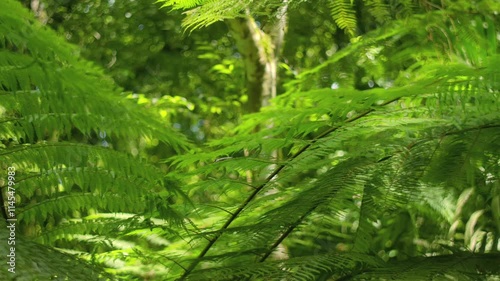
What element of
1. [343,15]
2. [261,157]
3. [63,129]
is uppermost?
[343,15]

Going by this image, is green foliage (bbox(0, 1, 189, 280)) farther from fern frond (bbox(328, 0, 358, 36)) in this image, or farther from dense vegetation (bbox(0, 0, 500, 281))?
fern frond (bbox(328, 0, 358, 36))

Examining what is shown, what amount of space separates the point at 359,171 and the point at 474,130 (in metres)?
0.21

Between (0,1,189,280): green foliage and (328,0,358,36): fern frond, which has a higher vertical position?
(328,0,358,36): fern frond

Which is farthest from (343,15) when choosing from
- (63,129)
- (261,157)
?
(63,129)

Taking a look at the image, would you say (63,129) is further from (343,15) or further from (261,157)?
(343,15)

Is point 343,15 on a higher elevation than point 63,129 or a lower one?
higher

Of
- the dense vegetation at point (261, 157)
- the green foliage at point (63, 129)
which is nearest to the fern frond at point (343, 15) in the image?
the dense vegetation at point (261, 157)

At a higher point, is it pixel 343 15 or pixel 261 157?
pixel 343 15

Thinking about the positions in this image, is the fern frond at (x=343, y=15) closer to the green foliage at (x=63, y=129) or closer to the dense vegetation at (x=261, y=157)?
the dense vegetation at (x=261, y=157)

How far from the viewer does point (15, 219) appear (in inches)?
47.8

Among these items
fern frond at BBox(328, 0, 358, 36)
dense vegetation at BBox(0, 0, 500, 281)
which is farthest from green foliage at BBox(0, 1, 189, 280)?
fern frond at BBox(328, 0, 358, 36)

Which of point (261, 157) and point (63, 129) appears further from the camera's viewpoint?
point (261, 157)

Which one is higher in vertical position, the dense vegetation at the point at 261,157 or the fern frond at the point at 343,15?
the fern frond at the point at 343,15

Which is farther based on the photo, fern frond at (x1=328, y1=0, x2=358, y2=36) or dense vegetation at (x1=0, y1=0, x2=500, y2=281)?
fern frond at (x1=328, y1=0, x2=358, y2=36)
